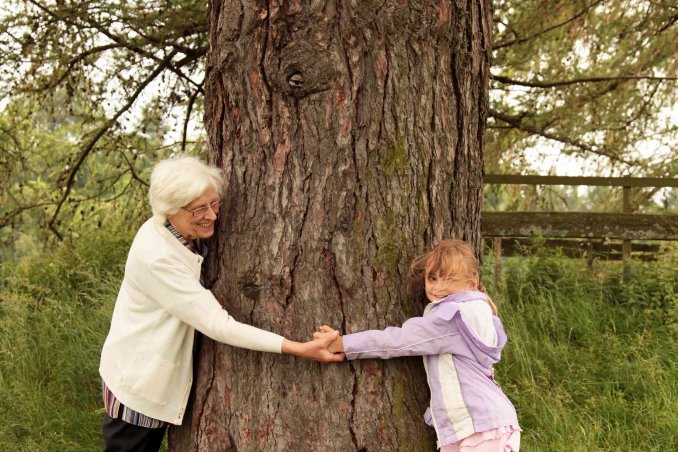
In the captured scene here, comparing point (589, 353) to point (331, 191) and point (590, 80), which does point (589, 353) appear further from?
point (331, 191)

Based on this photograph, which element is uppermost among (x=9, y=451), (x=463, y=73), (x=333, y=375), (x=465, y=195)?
(x=463, y=73)

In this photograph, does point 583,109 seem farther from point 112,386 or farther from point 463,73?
point 112,386

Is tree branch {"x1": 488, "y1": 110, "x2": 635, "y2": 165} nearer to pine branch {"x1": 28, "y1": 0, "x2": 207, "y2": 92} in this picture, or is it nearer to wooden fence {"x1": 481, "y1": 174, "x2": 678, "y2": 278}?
wooden fence {"x1": 481, "y1": 174, "x2": 678, "y2": 278}

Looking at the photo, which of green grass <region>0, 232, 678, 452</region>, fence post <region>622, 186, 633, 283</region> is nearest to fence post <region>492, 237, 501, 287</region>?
green grass <region>0, 232, 678, 452</region>

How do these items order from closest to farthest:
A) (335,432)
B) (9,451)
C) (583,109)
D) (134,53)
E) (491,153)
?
(335,432) → (9,451) → (134,53) → (583,109) → (491,153)

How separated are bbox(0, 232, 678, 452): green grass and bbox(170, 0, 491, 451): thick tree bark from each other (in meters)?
1.60

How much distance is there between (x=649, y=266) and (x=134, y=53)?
4.97m

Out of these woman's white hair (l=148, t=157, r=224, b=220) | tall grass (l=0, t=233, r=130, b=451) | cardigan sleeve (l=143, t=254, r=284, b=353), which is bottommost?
tall grass (l=0, t=233, r=130, b=451)

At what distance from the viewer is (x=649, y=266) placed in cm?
607

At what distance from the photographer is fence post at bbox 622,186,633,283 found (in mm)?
5840

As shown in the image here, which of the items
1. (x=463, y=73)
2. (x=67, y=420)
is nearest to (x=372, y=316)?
(x=463, y=73)

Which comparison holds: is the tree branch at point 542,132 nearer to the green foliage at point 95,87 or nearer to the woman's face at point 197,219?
the green foliage at point 95,87

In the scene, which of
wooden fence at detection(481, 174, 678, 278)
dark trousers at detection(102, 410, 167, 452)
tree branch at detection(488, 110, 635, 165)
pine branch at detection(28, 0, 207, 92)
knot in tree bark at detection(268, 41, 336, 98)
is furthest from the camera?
tree branch at detection(488, 110, 635, 165)

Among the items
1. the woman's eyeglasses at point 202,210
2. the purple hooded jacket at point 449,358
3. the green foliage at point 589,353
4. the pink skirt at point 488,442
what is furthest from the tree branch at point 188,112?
the pink skirt at point 488,442
